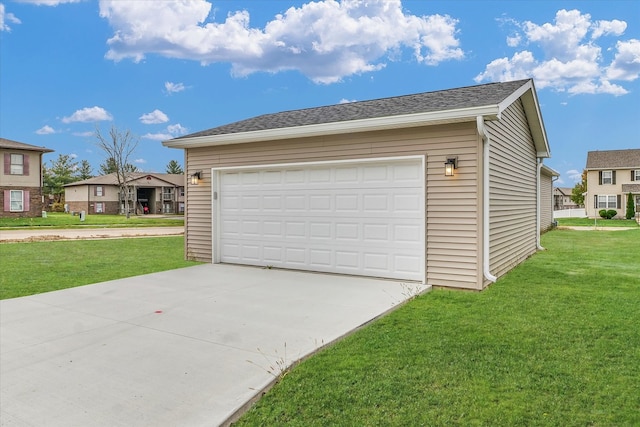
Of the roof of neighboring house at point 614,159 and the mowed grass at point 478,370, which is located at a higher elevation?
the roof of neighboring house at point 614,159

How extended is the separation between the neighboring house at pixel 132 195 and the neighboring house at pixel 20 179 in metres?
14.9

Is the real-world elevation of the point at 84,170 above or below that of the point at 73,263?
above

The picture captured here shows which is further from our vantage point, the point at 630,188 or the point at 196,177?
the point at 630,188

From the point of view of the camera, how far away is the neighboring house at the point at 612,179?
30.7 m

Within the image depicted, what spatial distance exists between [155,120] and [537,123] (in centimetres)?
4130

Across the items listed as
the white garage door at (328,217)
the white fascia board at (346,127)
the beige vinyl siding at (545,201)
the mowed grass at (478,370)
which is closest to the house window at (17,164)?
the white fascia board at (346,127)

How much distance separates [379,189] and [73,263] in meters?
7.18

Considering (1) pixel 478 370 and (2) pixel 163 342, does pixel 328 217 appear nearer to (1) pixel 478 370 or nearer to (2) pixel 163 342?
(2) pixel 163 342

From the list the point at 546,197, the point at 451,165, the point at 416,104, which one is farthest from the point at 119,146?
the point at 451,165

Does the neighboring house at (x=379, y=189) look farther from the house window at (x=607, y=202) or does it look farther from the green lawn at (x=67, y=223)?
the house window at (x=607, y=202)

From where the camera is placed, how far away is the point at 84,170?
6184cm

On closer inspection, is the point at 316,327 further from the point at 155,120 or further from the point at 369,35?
the point at 155,120

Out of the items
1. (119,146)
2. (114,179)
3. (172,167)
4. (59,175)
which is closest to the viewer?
(119,146)

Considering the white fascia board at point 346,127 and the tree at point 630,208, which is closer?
the white fascia board at point 346,127
